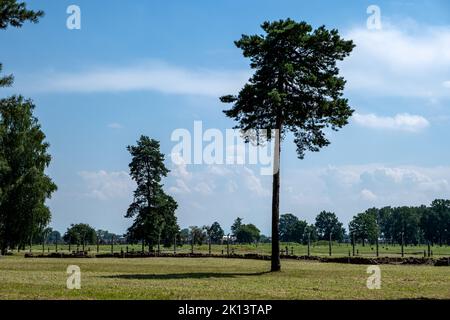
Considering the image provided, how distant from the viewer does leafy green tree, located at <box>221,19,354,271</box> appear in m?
33.1

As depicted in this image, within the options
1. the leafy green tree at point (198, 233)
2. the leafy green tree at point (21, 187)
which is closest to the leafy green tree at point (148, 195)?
the leafy green tree at point (21, 187)

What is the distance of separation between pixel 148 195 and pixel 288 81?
1821 inches

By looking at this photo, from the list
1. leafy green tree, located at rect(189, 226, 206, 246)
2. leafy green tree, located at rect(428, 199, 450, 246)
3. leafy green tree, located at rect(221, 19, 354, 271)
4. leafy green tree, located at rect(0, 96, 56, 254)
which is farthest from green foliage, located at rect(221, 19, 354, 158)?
leafy green tree, located at rect(428, 199, 450, 246)

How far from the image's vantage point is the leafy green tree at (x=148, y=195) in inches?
2953

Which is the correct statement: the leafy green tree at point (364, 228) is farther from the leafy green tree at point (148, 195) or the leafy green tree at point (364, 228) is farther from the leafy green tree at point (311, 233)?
the leafy green tree at point (148, 195)

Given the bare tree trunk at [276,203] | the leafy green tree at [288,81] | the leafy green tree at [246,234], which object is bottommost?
the leafy green tree at [246,234]

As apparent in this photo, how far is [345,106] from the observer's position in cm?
3388

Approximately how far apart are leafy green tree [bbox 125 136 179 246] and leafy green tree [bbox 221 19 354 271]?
4279 cm

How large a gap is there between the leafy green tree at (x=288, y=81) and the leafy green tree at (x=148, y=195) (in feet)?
140

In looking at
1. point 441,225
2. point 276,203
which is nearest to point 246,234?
point 441,225

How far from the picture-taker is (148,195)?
76.9 metres
